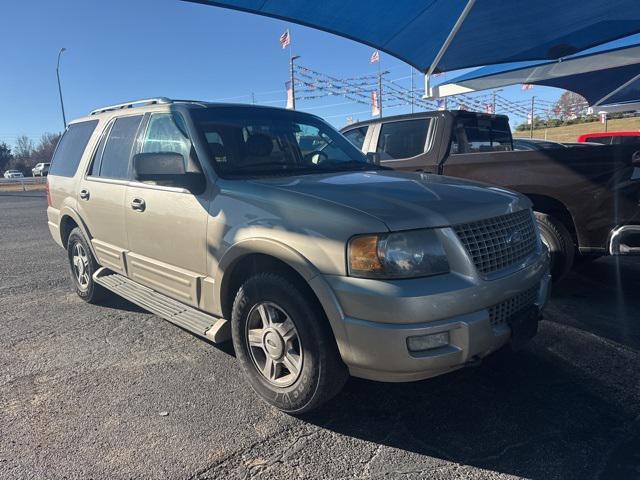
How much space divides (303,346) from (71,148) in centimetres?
414

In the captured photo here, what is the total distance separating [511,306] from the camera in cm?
269

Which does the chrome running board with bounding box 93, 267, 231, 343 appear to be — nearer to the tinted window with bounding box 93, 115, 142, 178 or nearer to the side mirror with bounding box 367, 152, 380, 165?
the tinted window with bounding box 93, 115, 142, 178

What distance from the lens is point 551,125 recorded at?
39.3 metres

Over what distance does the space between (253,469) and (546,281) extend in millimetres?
2170

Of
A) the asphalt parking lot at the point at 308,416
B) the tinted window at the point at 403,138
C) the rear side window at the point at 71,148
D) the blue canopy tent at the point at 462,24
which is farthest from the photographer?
the blue canopy tent at the point at 462,24

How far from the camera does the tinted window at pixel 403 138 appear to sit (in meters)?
6.05

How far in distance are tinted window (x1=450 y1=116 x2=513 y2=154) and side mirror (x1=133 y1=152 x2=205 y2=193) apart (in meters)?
3.62

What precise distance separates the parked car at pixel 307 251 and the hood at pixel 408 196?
1cm

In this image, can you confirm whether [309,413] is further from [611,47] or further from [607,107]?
[607,107]

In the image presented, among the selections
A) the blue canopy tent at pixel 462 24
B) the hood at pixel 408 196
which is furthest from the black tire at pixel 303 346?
the blue canopy tent at pixel 462 24

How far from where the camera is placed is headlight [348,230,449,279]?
2.37 metres

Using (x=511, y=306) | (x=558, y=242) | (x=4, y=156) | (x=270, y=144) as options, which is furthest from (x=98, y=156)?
(x=4, y=156)

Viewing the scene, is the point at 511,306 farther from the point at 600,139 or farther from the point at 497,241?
the point at 600,139

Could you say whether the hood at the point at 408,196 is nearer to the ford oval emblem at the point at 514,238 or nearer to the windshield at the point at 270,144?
the ford oval emblem at the point at 514,238
